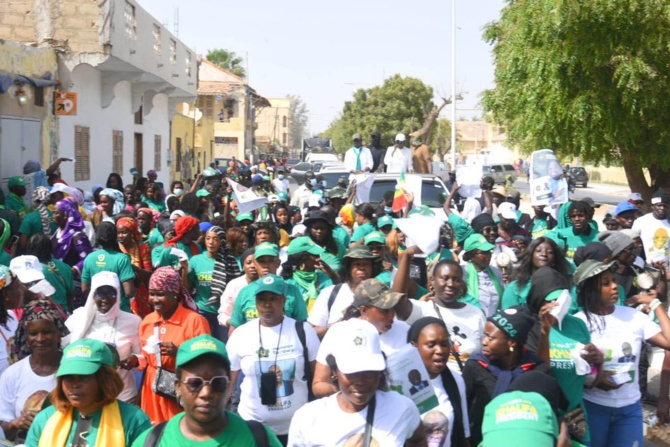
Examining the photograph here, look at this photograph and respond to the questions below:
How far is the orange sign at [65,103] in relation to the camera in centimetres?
1742

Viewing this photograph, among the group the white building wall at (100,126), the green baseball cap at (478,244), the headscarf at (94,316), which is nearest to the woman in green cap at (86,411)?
the headscarf at (94,316)

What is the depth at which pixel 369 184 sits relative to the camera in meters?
12.6

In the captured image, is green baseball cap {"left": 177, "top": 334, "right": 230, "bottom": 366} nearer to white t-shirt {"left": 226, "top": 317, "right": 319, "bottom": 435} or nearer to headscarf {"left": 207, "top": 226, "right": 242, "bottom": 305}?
white t-shirt {"left": 226, "top": 317, "right": 319, "bottom": 435}

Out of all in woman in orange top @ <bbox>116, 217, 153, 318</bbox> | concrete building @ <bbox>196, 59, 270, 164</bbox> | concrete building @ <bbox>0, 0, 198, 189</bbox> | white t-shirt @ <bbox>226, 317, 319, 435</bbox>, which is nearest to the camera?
white t-shirt @ <bbox>226, 317, 319, 435</bbox>

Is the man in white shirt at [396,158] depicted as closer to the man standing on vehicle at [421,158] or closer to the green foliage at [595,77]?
the man standing on vehicle at [421,158]

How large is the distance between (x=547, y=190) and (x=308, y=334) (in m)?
6.12

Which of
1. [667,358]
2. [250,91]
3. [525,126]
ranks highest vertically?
[250,91]

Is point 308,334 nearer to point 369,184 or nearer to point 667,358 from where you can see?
point 667,358

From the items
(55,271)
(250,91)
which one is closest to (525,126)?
(55,271)

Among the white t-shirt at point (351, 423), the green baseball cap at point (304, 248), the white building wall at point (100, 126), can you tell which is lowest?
the white t-shirt at point (351, 423)

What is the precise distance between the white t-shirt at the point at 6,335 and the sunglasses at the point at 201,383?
7.26ft

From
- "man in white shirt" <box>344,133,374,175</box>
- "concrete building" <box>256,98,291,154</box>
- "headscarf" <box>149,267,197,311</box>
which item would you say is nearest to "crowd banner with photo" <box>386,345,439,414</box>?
"headscarf" <box>149,267,197,311</box>

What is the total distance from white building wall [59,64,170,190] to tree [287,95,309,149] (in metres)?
105

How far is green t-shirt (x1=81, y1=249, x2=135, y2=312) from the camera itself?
734 centimetres
